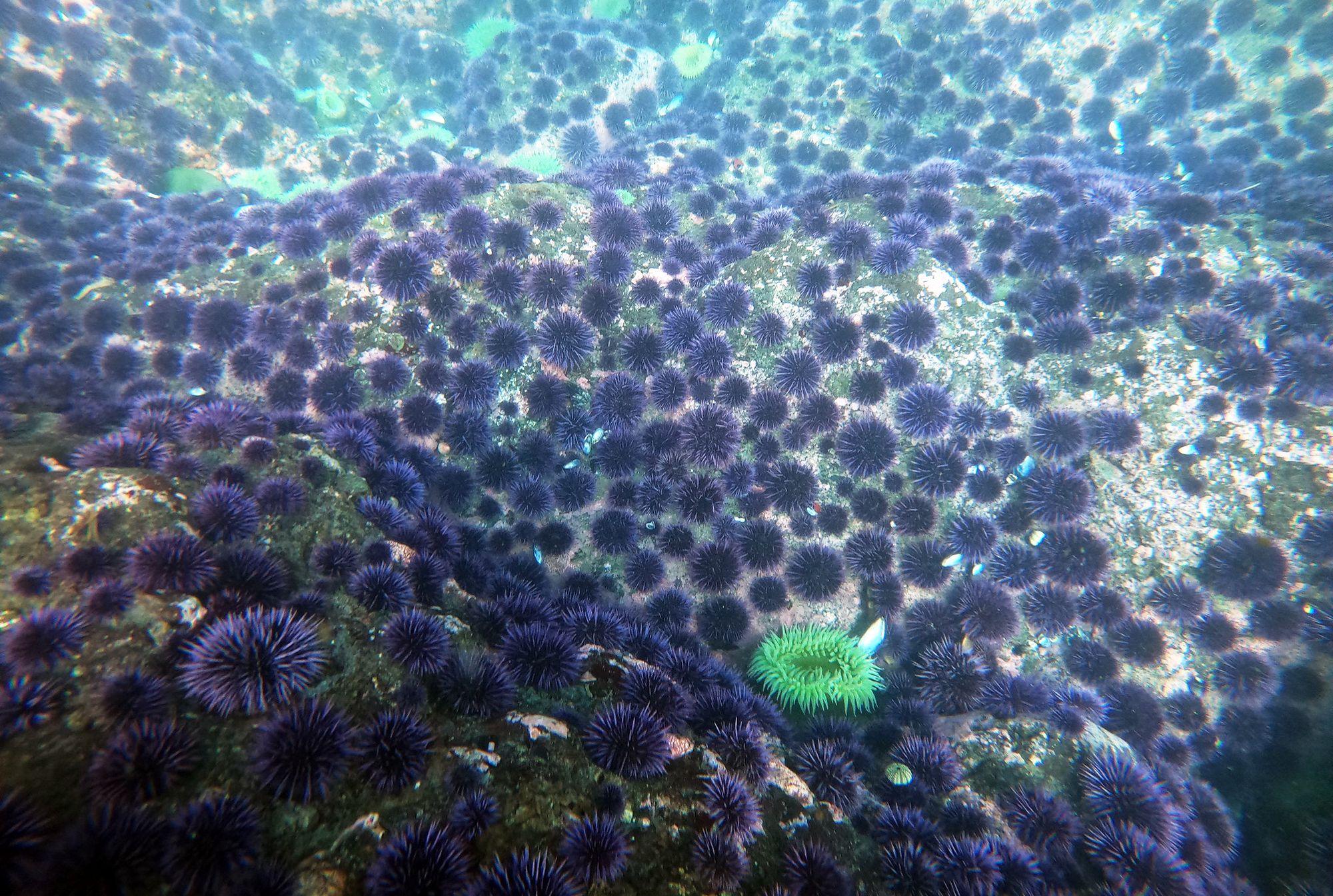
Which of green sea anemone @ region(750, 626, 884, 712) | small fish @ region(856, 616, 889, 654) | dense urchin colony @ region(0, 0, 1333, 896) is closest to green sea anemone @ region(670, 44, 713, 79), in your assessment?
dense urchin colony @ region(0, 0, 1333, 896)

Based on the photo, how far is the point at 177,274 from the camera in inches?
342

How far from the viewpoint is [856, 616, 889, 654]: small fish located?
6.68m

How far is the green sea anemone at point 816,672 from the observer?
19.4 ft

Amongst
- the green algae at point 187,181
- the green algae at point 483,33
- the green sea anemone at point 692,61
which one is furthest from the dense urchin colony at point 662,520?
the green algae at point 483,33

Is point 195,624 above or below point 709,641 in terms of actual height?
above

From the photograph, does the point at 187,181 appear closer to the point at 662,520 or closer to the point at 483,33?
the point at 483,33

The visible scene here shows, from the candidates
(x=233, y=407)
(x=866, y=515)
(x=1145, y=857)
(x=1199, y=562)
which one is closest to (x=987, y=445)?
(x=866, y=515)

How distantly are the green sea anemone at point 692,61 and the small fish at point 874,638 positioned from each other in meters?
16.4

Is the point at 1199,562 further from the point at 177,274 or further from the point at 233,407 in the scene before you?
the point at 177,274

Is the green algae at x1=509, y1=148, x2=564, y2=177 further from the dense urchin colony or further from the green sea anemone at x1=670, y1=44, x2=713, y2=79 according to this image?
the dense urchin colony

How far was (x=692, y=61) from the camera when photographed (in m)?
15.8

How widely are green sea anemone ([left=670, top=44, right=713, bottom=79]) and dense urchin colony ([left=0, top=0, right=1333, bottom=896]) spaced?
663cm

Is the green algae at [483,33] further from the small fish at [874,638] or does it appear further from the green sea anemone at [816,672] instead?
the small fish at [874,638]

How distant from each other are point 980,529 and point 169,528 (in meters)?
8.65
